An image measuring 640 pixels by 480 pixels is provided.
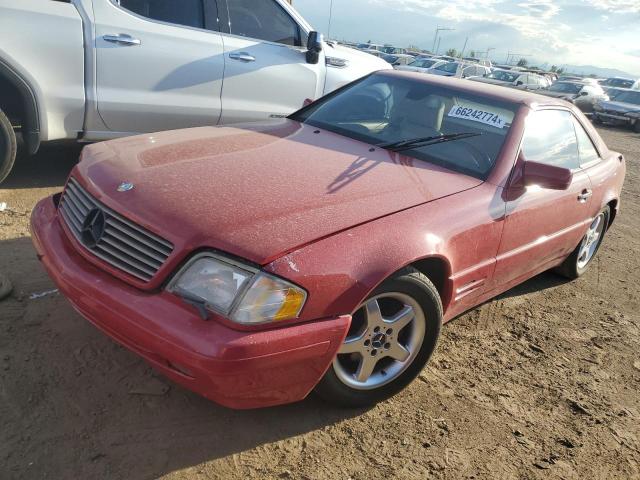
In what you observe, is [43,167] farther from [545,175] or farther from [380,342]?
[545,175]

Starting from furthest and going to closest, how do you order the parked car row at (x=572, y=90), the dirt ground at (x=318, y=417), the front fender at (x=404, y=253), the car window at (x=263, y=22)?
the parked car row at (x=572, y=90), the car window at (x=263, y=22), the dirt ground at (x=318, y=417), the front fender at (x=404, y=253)

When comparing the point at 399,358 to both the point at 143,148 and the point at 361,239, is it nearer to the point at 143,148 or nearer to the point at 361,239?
the point at 361,239

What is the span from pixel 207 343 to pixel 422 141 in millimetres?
1897

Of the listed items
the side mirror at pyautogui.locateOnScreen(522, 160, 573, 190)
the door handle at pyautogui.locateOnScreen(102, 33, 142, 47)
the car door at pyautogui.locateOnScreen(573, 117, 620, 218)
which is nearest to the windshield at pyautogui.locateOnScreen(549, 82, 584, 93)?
the car door at pyautogui.locateOnScreen(573, 117, 620, 218)

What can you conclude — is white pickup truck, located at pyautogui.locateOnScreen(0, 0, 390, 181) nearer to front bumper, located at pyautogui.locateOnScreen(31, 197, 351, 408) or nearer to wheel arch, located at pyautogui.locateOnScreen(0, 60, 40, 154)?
wheel arch, located at pyautogui.locateOnScreen(0, 60, 40, 154)

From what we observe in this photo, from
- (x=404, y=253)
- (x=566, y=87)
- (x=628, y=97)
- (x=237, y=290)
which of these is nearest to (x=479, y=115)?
(x=404, y=253)

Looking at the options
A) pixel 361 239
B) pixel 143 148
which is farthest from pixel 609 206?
pixel 143 148

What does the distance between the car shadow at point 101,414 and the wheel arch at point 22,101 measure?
1896 millimetres

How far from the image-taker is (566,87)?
22.3 metres

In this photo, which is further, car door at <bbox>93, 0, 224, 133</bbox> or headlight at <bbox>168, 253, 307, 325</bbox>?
car door at <bbox>93, 0, 224, 133</bbox>

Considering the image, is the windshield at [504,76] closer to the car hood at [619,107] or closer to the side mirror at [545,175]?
the car hood at [619,107]

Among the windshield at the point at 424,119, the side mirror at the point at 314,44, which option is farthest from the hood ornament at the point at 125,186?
the side mirror at the point at 314,44

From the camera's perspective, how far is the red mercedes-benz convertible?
6.50 ft

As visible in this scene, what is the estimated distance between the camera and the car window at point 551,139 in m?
3.29
